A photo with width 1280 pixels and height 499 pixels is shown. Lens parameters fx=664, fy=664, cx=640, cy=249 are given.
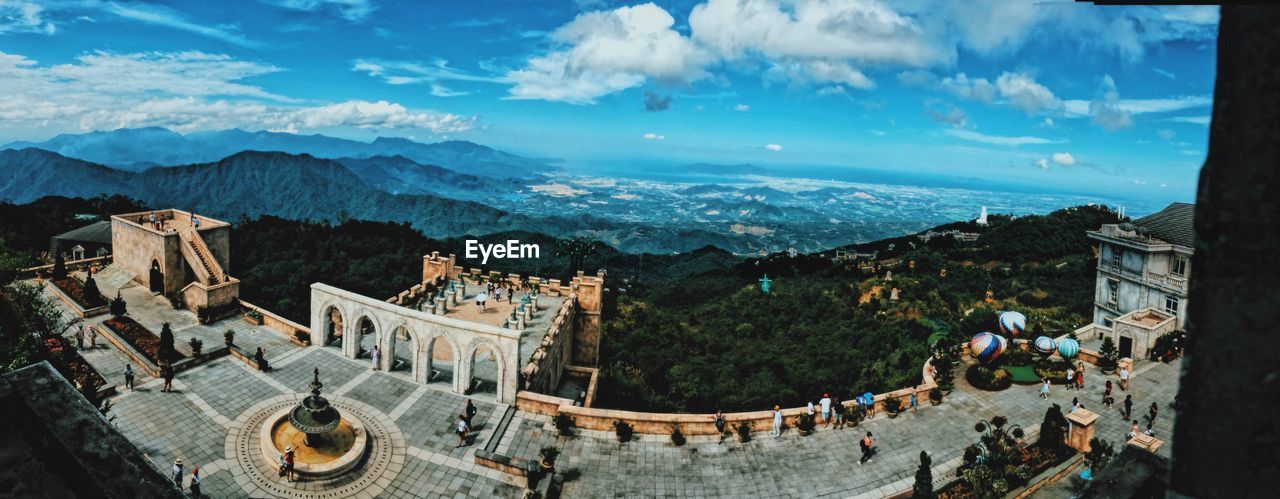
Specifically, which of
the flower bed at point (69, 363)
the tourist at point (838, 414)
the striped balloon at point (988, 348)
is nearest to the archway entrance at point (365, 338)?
the flower bed at point (69, 363)

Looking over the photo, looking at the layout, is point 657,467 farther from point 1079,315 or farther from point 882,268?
point 882,268

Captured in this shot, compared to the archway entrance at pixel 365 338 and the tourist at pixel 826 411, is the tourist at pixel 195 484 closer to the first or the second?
the archway entrance at pixel 365 338

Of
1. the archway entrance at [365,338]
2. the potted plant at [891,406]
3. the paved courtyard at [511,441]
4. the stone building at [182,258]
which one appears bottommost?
the paved courtyard at [511,441]

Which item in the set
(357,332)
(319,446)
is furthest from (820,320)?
(319,446)

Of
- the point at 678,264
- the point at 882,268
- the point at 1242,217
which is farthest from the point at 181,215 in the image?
the point at 678,264

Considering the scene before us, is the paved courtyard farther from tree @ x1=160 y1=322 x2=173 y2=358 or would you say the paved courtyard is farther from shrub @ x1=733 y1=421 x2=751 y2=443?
tree @ x1=160 y1=322 x2=173 y2=358

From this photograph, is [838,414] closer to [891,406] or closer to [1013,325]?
[891,406]
